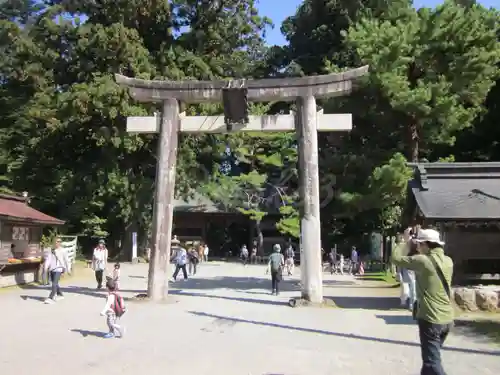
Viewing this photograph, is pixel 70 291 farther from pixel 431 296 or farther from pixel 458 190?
pixel 431 296

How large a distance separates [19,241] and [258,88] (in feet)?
35.6

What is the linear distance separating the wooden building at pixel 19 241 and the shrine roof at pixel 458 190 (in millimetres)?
12894

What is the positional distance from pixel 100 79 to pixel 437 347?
28326mm

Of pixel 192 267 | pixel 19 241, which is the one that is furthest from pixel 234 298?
pixel 192 267

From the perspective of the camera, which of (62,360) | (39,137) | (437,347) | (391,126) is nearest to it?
(437,347)

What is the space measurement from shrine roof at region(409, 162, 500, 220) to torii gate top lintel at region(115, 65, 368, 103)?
3044mm

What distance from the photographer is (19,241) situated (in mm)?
19484

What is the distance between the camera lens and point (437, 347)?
525 cm

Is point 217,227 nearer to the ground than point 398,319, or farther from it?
farther from it

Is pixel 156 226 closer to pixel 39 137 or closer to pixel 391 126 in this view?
pixel 391 126

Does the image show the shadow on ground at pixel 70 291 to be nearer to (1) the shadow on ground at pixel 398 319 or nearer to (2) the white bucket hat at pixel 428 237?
(1) the shadow on ground at pixel 398 319

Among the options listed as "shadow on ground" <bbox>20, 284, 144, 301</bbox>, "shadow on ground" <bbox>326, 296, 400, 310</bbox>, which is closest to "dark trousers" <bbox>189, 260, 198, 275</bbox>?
"shadow on ground" <bbox>20, 284, 144, 301</bbox>

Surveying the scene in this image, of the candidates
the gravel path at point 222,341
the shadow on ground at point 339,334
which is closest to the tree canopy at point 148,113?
the gravel path at point 222,341

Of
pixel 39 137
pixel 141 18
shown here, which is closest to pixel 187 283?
pixel 39 137
